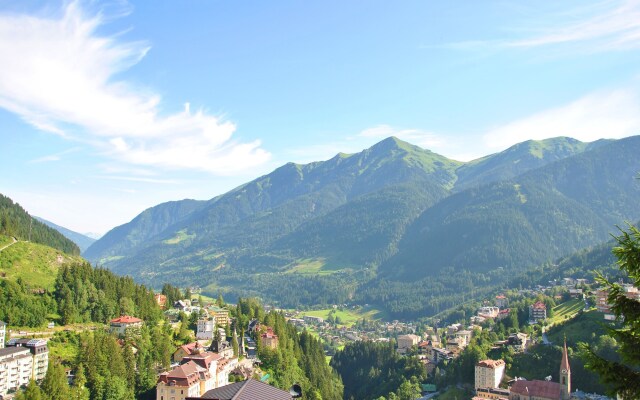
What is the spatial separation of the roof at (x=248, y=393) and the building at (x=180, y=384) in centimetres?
3831

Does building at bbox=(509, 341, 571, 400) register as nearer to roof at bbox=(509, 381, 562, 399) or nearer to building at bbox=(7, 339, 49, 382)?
roof at bbox=(509, 381, 562, 399)

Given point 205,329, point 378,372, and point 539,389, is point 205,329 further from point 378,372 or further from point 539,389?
point 539,389

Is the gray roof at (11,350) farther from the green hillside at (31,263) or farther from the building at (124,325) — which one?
the green hillside at (31,263)

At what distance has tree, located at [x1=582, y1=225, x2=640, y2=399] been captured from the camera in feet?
52.2

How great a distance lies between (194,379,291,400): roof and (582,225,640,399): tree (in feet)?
93.0

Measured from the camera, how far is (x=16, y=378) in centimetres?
7494

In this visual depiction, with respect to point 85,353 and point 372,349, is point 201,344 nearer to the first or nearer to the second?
point 85,353

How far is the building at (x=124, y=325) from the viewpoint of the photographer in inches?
3965

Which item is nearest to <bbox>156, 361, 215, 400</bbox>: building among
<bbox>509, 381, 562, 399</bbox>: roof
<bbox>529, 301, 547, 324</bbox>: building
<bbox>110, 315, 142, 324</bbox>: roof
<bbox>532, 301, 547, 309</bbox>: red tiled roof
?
<bbox>110, 315, 142, 324</bbox>: roof

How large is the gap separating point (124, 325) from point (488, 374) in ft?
249

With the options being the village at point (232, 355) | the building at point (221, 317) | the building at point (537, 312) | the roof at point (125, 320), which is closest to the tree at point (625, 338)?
the village at point (232, 355)

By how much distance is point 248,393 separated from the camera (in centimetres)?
3991

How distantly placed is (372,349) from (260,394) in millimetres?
129823

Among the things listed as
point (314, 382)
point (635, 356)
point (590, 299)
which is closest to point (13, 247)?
point (314, 382)
